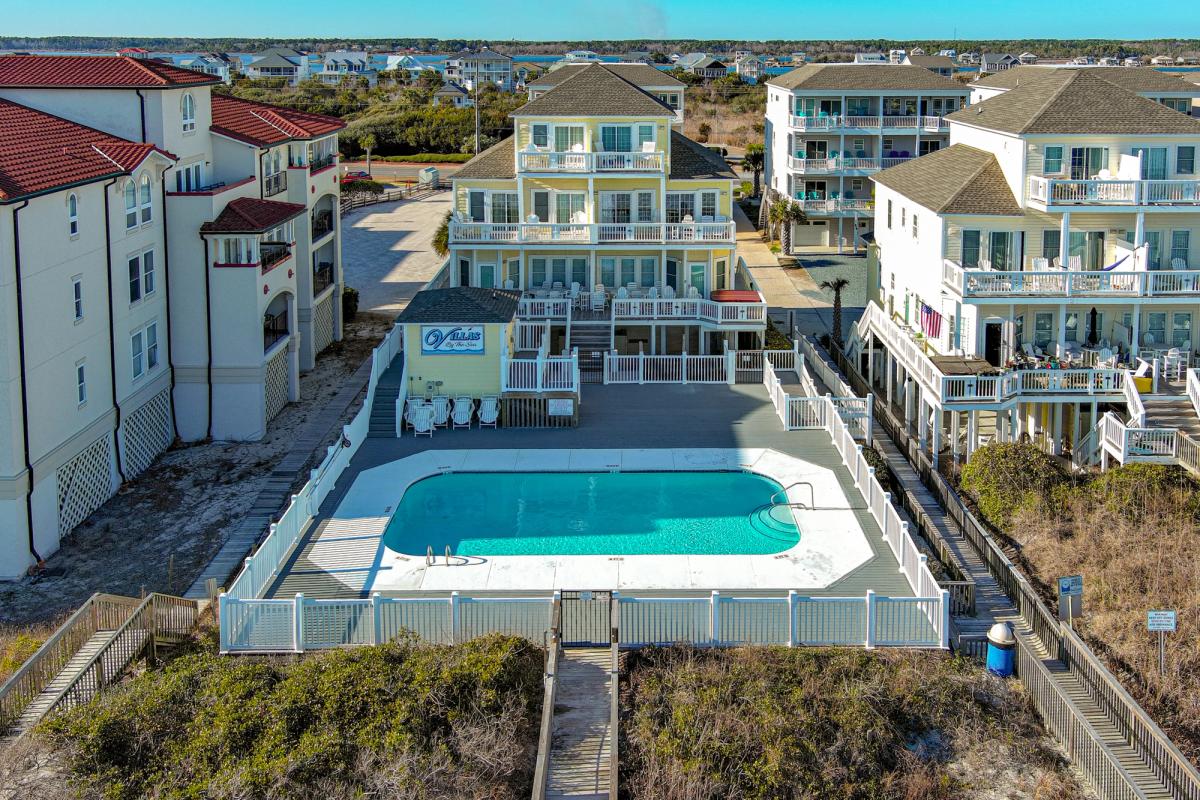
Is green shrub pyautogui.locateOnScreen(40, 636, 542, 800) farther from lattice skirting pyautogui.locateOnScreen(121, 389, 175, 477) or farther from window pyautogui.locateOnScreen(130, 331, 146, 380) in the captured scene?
window pyautogui.locateOnScreen(130, 331, 146, 380)

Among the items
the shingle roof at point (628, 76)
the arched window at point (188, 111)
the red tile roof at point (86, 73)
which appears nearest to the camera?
the red tile roof at point (86, 73)

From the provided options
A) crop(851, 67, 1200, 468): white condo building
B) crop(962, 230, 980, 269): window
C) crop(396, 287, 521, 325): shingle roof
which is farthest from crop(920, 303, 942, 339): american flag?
crop(396, 287, 521, 325): shingle roof

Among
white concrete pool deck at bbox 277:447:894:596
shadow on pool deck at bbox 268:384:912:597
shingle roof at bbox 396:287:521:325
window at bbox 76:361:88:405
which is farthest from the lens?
shingle roof at bbox 396:287:521:325

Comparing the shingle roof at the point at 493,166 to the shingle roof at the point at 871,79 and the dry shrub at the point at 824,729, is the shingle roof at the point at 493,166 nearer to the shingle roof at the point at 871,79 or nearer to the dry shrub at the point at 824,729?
the shingle roof at the point at 871,79

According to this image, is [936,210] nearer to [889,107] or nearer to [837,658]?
[837,658]

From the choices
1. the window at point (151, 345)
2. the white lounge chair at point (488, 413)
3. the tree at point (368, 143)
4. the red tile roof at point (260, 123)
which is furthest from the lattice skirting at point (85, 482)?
the tree at point (368, 143)

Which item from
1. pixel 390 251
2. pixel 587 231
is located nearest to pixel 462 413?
pixel 587 231
